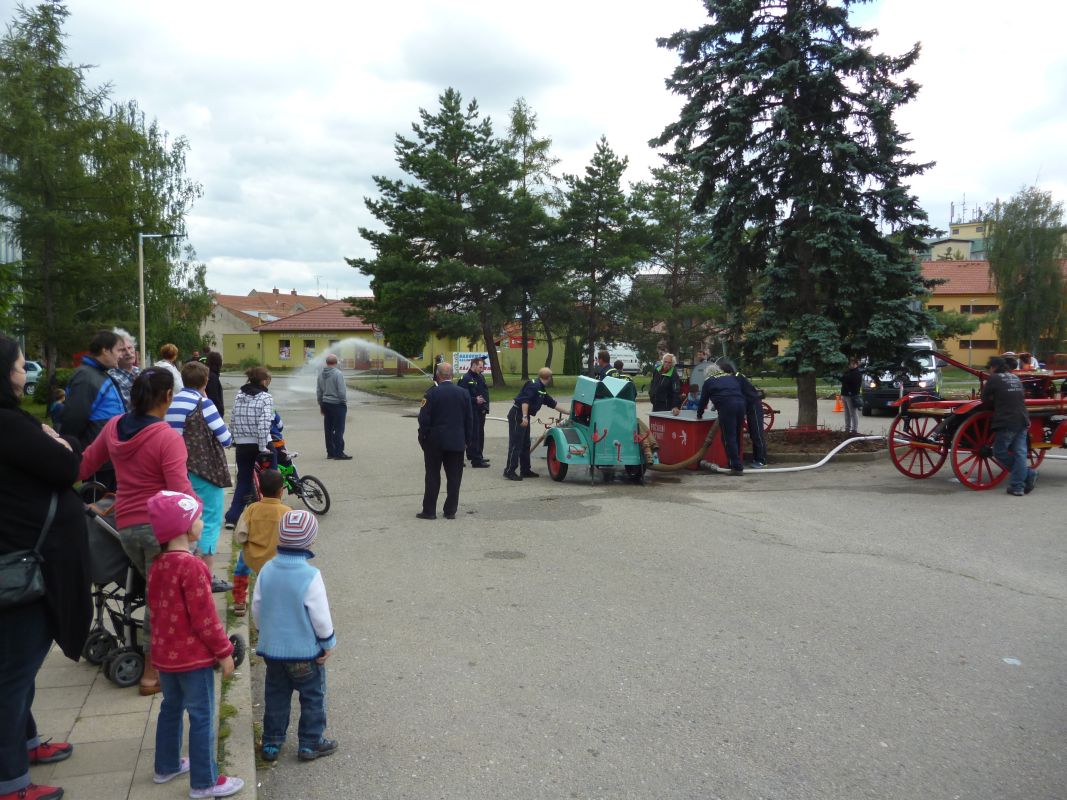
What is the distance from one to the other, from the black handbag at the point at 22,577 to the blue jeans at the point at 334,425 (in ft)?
40.4

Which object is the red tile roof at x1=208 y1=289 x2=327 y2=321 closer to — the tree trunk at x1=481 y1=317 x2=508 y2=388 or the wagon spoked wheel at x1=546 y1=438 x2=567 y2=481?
the tree trunk at x1=481 y1=317 x2=508 y2=388

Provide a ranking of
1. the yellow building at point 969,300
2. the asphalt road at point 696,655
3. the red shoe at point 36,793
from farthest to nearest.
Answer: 1. the yellow building at point 969,300
2. the asphalt road at point 696,655
3. the red shoe at point 36,793

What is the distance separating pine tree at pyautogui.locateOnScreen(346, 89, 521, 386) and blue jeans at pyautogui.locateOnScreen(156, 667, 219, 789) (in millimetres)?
33195

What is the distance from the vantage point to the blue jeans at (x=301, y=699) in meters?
3.97

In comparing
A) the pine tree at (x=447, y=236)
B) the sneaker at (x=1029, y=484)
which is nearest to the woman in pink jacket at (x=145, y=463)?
the sneaker at (x=1029, y=484)

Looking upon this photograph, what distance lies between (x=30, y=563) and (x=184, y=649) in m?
0.68

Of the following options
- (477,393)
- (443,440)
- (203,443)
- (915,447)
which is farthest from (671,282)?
(203,443)

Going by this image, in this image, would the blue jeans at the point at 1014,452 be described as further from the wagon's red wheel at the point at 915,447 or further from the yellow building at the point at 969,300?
the yellow building at the point at 969,300

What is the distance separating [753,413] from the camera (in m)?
13.7

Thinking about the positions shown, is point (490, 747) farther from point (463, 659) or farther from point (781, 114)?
point (781, 114)

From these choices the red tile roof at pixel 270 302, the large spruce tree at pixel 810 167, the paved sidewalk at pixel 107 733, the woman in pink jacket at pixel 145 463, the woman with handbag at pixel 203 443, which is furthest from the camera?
the red tile roof at pixel 270 302

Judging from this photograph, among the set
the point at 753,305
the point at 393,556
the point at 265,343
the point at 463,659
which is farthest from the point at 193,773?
the point at 265,343

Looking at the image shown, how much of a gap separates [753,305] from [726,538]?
10617mm

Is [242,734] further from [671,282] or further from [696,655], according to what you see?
[671,282]
